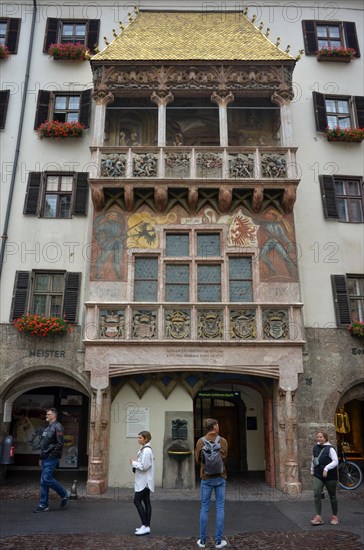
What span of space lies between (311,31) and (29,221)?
12985 millimetres

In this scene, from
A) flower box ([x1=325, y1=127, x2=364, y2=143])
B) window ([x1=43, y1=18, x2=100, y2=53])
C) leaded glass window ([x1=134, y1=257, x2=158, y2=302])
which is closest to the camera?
leaded glass window ([x1=134, y1=257, x2=158, y2=302])

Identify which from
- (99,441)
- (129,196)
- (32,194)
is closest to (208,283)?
(129,196)

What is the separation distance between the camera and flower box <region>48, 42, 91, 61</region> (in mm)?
17797

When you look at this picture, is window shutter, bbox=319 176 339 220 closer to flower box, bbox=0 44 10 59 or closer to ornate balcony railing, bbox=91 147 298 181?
ornate balcony railing, bbox=91 147 298 181

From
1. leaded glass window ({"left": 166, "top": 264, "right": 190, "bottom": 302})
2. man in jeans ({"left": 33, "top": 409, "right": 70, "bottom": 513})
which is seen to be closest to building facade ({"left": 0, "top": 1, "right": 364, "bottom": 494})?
leaded glass window ({"left": 166, "top": 264, "right": 190, "bottom": 302})

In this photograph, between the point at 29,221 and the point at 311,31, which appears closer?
the point at 29,221

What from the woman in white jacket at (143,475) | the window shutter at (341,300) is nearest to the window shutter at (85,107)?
the window shutter at (341,300)

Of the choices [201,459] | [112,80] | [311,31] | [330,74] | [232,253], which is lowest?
[201,459]

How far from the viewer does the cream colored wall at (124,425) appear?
45.1 ft

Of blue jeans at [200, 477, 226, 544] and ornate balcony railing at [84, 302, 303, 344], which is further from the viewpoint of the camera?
ornate balcony railing at [84, 302, 303, 344]

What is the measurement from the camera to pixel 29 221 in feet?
52.3

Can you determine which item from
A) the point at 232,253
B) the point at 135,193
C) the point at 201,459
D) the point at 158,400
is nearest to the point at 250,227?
the point at 232,253

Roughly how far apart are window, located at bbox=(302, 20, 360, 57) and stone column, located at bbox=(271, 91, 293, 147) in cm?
395

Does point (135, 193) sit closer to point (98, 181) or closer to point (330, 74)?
point (98, 181)
